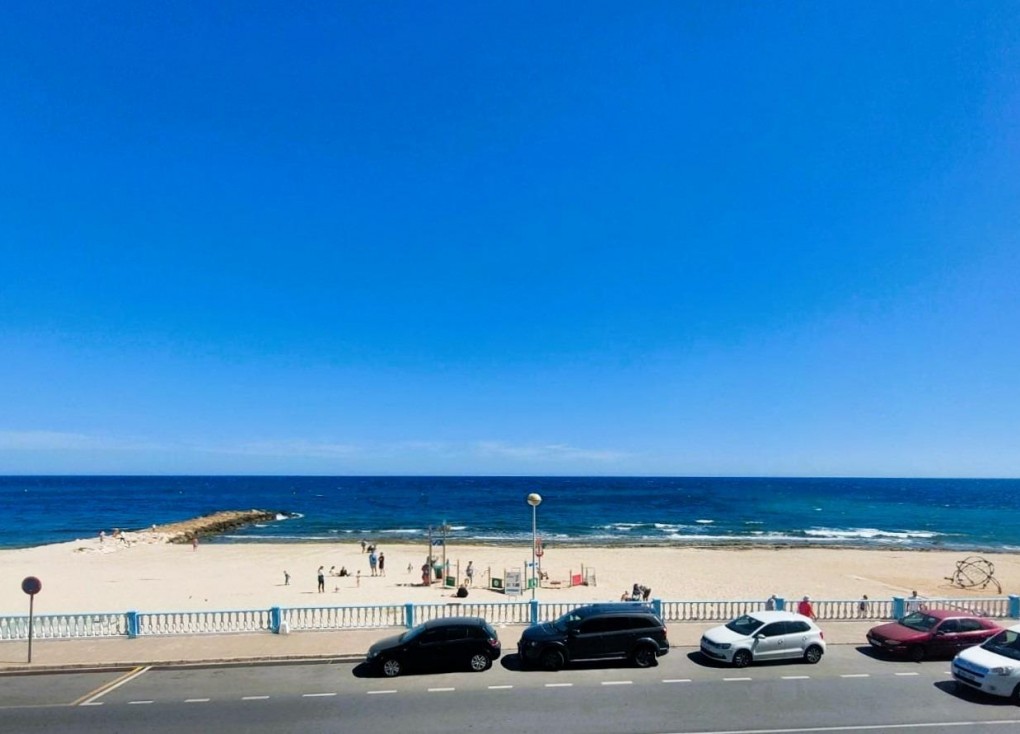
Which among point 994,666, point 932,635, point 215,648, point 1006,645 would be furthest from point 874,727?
point 215,648

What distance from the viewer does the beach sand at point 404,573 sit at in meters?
29.7

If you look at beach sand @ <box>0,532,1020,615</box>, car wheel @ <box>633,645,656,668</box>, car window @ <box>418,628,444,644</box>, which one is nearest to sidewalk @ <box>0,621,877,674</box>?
car wheel @ <box>633,645,656,668</box>

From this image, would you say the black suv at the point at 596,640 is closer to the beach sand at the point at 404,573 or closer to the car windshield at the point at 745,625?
the car windshield at the point at 745,625

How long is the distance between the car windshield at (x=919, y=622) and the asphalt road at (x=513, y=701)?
2.85ft

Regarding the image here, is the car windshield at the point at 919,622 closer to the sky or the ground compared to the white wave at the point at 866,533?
closer to the sky

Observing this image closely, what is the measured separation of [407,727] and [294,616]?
856 cm

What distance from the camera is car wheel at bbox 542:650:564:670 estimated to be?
15047mm

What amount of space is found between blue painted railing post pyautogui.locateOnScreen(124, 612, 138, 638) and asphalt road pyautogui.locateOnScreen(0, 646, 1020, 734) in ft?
8.45

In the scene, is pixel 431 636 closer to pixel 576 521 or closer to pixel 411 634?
pixel 411 634

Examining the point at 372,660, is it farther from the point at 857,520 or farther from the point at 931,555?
the point at 857,520

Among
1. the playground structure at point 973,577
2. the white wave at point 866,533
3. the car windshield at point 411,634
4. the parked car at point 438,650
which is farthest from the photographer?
the white wave at point 866,533

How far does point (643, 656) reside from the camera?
15.4 m

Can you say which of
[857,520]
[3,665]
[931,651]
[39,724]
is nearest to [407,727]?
[39,724]

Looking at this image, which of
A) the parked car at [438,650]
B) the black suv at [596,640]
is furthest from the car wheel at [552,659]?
the parked car at [438,650]
